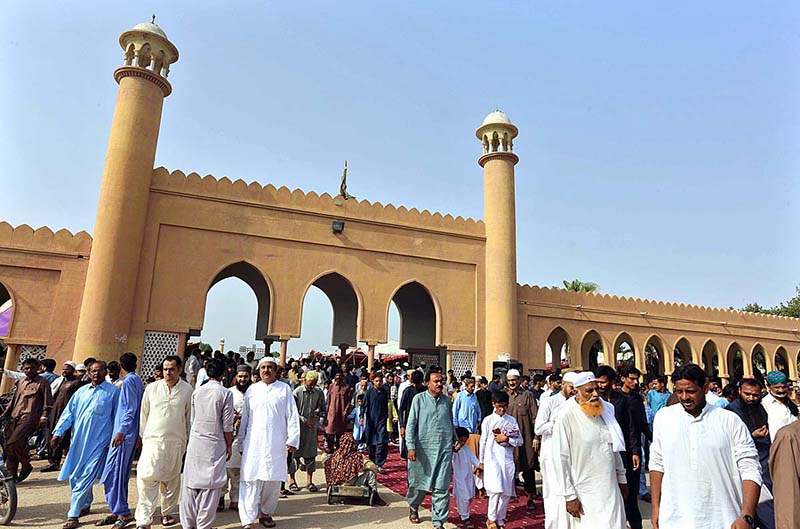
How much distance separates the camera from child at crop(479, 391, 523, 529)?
204 inches

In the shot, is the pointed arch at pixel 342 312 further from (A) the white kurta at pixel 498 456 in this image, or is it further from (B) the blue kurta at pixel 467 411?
(A) the white kurta at pixel 498 456

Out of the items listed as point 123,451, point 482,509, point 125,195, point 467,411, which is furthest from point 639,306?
point 123,451

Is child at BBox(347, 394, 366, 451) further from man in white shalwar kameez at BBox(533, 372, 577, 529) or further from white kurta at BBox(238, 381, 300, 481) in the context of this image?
man in white shalwar kameez at BBox(533, 372, 577, 529)

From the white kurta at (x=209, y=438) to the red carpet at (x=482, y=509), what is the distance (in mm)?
2488

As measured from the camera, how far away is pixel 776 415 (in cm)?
411

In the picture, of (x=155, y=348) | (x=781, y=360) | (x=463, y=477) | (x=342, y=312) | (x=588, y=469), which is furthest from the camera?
(x=781, y=360)

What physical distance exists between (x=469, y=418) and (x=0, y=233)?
11573 mm

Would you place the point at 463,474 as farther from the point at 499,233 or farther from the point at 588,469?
the point at 499,233

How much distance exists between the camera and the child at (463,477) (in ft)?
17.5

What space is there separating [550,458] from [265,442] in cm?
267

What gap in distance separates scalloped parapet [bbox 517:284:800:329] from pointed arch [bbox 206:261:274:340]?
8070 mm

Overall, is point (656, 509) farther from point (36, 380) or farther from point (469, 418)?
point (36, 380)

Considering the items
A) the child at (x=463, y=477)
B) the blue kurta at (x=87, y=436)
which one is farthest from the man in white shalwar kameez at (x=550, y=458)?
the blue kurta at (x=87, y=436)

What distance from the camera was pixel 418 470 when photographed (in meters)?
5.24
